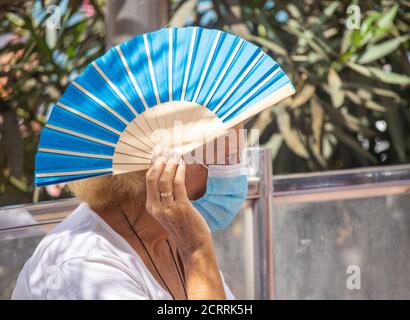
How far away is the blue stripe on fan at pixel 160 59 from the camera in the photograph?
145cm

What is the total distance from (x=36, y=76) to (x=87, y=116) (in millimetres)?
2812

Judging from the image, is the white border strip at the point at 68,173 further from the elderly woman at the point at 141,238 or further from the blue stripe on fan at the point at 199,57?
the blue stripe on fan at the point at 199,57

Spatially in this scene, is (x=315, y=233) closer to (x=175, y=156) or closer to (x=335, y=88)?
(x=175, y=156)

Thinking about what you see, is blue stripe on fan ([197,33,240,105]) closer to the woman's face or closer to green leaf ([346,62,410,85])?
the woman's face

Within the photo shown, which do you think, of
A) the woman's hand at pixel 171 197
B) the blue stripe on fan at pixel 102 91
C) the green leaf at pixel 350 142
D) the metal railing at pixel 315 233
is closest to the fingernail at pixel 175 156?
the woman's hand at pixel 171 197

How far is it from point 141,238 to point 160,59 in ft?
1.08

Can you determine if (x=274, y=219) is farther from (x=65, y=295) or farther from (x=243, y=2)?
(x=243, y=2)

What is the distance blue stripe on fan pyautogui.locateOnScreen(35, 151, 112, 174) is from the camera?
1.47 metres

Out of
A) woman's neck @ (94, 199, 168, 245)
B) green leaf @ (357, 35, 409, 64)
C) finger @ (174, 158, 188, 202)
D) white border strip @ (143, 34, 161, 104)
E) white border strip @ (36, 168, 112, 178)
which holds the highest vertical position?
green leaf @ (357, 35, 409, 64)

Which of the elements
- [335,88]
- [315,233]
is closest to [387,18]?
[335,88]

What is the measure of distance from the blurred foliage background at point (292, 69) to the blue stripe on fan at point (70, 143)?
7.73ft

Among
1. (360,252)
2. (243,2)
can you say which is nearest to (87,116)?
(360,252)

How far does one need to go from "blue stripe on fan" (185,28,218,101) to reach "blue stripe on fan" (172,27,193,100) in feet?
0.04

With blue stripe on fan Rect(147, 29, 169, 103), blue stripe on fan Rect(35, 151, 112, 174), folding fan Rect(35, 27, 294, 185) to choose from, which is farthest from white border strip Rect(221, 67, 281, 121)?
blue stripe on fan Rect(35, 151, 112, 174)
